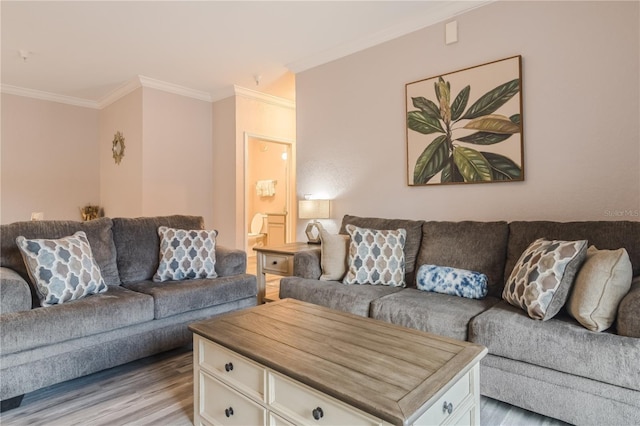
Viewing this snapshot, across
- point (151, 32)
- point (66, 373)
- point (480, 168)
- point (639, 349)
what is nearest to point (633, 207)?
point (480, 168)

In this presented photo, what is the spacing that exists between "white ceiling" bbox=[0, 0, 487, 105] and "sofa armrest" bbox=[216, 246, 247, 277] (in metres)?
2.00

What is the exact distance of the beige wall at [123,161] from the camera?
460cm

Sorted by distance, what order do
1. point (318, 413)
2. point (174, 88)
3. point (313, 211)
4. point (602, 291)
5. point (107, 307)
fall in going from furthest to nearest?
point (174, 88)
point (313, 211)
point (107, 307)
point (602, 291)
point (318, 413)

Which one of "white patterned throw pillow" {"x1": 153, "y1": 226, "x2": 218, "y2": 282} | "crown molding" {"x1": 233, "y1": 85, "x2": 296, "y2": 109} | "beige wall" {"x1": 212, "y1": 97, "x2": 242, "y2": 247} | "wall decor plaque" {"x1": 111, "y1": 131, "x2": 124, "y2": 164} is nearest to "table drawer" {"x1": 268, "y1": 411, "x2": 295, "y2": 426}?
"white patterned throw pillow" {"x1": 153, "y1": 226, "x2": 218, "y2": 282}

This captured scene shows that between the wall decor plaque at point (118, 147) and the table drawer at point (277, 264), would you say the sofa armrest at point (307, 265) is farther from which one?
the wall decor plaque at point (118, 147)

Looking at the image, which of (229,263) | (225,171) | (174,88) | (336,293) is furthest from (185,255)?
(174,88)

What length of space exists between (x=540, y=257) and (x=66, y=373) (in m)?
2.62

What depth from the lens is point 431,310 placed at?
2.00 m

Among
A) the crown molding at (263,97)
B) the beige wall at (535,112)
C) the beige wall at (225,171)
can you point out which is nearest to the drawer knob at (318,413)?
the beige wall at (535,112)

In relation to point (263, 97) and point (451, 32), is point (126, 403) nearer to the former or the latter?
point (451, 32)

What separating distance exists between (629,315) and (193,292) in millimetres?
2426

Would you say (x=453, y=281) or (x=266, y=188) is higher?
(x=266, y=188)

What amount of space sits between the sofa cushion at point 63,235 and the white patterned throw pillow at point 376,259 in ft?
5.72

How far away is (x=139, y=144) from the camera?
15.0 ft
